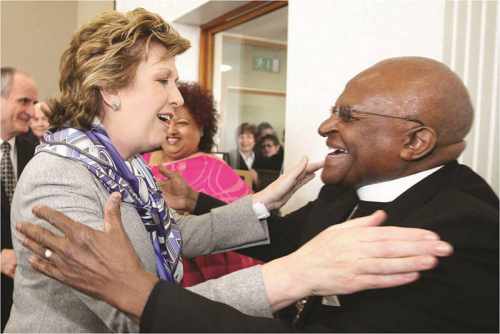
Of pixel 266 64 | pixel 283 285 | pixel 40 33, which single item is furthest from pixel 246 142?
pixel 40 33

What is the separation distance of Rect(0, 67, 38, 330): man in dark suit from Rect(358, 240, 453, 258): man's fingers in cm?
254

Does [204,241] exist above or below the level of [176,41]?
below

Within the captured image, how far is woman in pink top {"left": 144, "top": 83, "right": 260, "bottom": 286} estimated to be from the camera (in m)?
2.62

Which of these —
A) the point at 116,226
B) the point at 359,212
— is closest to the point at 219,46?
the point at 359,212

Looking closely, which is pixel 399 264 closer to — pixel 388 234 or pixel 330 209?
pixel 388 234

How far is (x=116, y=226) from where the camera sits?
0.94 meters

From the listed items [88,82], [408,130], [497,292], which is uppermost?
[88,82]

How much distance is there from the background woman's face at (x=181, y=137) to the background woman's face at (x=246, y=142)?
0.54 metres

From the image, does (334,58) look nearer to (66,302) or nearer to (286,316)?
(286,316)

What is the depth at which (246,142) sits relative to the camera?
3334 mm

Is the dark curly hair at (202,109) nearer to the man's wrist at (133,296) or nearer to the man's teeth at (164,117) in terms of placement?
the man's teeth at (164,117)

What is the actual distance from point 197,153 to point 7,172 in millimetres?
1310

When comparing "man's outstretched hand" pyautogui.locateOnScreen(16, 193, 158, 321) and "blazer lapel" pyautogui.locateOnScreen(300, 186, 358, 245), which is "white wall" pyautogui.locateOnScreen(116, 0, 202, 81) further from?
"man's outstretched hand" pyautogui.locateOnScreen(16, 193, 158, 321)

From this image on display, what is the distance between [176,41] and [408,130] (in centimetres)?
80
